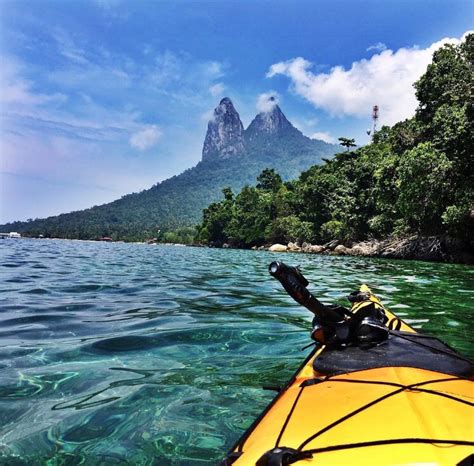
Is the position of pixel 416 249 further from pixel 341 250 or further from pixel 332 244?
pixel 332 244

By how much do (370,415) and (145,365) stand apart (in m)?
2.97

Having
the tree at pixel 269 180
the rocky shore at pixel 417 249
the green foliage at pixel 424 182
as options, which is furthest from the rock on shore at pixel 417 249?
the tree at pixel 269 180

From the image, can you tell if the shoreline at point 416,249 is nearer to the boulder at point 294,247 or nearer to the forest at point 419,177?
the forest at point 419,177

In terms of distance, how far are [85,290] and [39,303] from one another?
1.92 m

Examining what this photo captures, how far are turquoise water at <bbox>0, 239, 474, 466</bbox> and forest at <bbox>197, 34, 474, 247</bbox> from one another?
1435 centimetres

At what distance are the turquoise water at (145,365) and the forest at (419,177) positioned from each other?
47.1ft

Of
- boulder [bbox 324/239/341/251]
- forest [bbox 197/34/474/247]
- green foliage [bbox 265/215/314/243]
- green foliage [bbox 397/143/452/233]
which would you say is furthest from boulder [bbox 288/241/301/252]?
green foliage [bbox 397/143/452/233]

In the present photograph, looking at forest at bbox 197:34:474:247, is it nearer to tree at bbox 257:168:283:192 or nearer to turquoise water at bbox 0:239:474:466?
turquoise water at bbox 0:239:474:466

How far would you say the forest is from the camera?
70.1 feet

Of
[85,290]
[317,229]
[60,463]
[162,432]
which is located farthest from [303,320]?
[317,229]

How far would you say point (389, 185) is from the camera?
27.4 metres

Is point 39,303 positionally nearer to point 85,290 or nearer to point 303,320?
point 85,290

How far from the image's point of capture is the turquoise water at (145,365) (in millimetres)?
2898

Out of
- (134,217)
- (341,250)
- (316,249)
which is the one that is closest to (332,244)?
(316,249)
